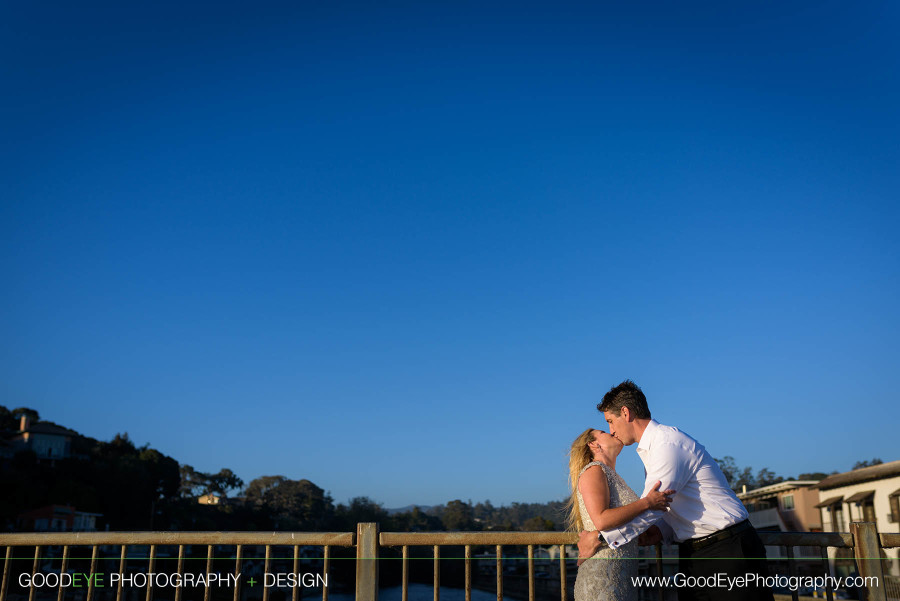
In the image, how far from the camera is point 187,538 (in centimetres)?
421

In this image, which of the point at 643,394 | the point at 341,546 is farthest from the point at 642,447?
the point at 341,546

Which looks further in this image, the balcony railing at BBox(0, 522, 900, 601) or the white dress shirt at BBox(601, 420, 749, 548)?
the balcony railing at BBox(0, 522, 900, 601)

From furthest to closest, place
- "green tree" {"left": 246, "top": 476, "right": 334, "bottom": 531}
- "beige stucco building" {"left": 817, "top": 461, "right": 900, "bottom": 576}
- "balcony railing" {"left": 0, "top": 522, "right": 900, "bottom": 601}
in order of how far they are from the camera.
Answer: "green tree" {"left": 246, "top": 476, "right": 334, "bottom": 531}
"beige stucco building" {"left": 817, "top": 461, "right": 900, "bottom": 576}
"balcony railing" {"left": 0, "top": 522, "right": 900, "bottom": 601}

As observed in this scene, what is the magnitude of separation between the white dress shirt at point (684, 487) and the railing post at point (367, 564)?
1493 mm

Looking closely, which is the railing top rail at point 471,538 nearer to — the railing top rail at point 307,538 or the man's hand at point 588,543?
the railing top rail at point 307,538

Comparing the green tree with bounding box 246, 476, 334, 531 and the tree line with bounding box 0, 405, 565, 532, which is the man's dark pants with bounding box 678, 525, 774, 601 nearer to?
the tree line with bounding box 0, 405, 565, 532

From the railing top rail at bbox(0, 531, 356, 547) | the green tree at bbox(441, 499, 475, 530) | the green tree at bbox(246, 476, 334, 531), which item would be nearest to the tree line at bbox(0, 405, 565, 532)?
the green tree at bbox(246, 476, 334, 531)

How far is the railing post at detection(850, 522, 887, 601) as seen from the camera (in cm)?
438

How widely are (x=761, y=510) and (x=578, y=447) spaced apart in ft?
157

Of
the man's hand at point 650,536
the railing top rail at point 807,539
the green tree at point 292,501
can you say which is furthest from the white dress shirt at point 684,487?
the green tree at point 292,501

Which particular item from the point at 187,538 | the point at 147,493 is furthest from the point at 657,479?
the point at 147,493

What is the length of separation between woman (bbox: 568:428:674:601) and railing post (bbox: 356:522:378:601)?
1267 millimetres

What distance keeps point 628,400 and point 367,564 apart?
1914 mm

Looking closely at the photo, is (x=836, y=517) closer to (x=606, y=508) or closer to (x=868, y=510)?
(x=868, y=510)
